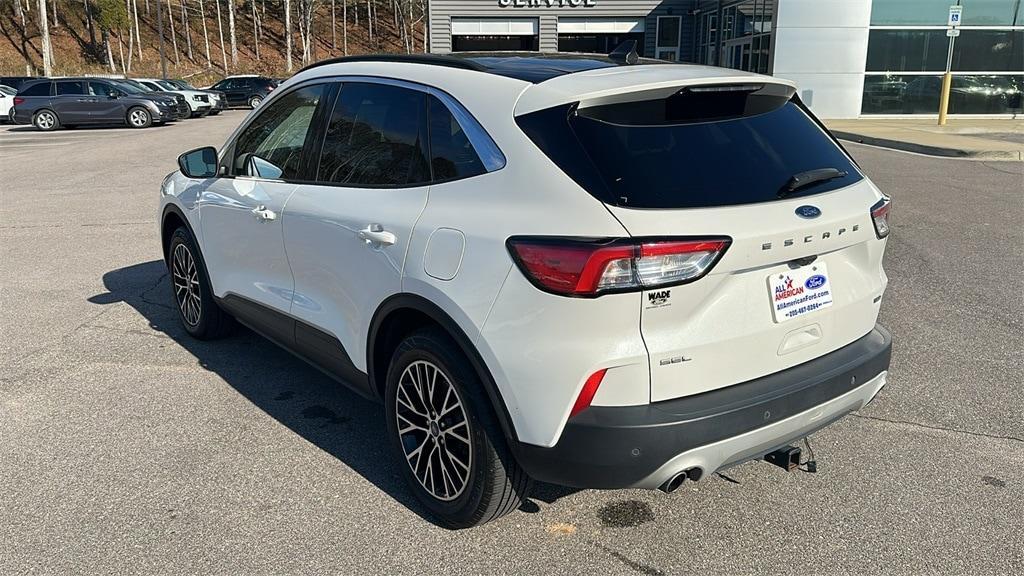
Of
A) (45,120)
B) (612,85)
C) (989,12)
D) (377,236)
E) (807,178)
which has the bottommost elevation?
(45,120)

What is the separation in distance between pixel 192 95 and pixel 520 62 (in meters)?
30.0

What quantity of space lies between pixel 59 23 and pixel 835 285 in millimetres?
67603

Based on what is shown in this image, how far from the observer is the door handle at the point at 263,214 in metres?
3.96

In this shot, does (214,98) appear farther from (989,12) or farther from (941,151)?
(989,12)

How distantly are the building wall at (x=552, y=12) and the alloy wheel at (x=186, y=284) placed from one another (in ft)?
100

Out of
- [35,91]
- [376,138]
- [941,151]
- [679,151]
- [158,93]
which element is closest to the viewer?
[679,151]

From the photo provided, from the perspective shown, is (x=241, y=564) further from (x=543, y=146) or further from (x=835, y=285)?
(x=835, y=285)

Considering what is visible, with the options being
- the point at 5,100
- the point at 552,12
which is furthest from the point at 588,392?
the point at 552,12

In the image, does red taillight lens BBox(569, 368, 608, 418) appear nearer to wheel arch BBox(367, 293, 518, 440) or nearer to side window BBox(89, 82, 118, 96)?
wheel arch BBox(367, 293, 518, 440)

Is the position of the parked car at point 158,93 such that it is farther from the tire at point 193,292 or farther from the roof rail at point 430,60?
the roof rail at point 430,60

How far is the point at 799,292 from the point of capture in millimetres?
2771

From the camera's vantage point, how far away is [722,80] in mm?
2898

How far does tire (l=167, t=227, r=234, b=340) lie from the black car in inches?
1322

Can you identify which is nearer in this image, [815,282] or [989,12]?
[815,282]
